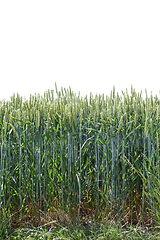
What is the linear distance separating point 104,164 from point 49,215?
0.76 m

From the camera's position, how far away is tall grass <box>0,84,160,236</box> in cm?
264

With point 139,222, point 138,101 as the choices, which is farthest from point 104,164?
point 138,101

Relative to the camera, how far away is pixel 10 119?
2650 mm

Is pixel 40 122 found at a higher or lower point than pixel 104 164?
higher

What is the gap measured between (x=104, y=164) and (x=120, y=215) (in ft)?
1.72

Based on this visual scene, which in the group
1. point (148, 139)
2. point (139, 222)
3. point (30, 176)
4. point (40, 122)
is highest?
point (40, 122)

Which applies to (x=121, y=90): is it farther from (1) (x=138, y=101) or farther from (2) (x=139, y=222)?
(2) (x=139, y=222)

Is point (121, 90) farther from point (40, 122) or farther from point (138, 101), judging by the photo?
point (40, 122)

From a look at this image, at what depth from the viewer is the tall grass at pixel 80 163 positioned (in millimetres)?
2641

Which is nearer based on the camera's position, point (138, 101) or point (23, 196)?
point (23, 196)

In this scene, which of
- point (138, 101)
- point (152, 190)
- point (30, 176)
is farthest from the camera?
point (138, 101)

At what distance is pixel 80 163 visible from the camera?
258cm

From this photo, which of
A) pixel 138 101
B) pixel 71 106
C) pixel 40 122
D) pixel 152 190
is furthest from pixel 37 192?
pixel 138 101

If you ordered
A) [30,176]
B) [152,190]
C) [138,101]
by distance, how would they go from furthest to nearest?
[138,101], [30,176], [152,190]
